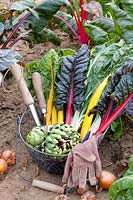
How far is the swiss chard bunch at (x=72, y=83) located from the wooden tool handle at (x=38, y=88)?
0.31ft

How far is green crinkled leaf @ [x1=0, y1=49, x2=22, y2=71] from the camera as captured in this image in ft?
8.76

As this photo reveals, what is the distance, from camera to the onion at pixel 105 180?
2.49 metres

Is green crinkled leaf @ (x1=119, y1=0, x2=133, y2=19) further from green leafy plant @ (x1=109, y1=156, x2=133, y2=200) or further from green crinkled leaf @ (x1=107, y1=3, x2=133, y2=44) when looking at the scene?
green leafy plant @ (x1=109, y1=156, x2=133, y2=200)

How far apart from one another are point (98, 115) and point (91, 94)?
0.16 m

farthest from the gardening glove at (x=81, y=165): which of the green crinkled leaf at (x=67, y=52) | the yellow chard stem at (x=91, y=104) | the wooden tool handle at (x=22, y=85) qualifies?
the green crinkled leaf at (x=67, y=52)

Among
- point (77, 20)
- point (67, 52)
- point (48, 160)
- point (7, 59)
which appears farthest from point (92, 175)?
point (77, 20)

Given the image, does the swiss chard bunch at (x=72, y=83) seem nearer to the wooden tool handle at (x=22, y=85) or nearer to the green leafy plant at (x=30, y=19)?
the wooden tool handle at (x=22, y=85)

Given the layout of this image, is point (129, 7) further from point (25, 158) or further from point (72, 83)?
point (25, 158)

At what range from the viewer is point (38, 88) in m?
Answer: 2.79

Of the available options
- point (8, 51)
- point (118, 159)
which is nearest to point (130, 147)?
point (118, 159)

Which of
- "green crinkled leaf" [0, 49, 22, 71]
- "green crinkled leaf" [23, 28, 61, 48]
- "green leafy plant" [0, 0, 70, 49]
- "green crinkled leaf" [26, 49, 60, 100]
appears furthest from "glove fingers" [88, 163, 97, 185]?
"green crinkled leaf" [23, 28, 61, 48]

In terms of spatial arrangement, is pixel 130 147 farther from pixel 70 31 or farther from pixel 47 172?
pixel 70 31

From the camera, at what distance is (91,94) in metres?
2.81

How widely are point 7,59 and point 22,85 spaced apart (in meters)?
0.19
